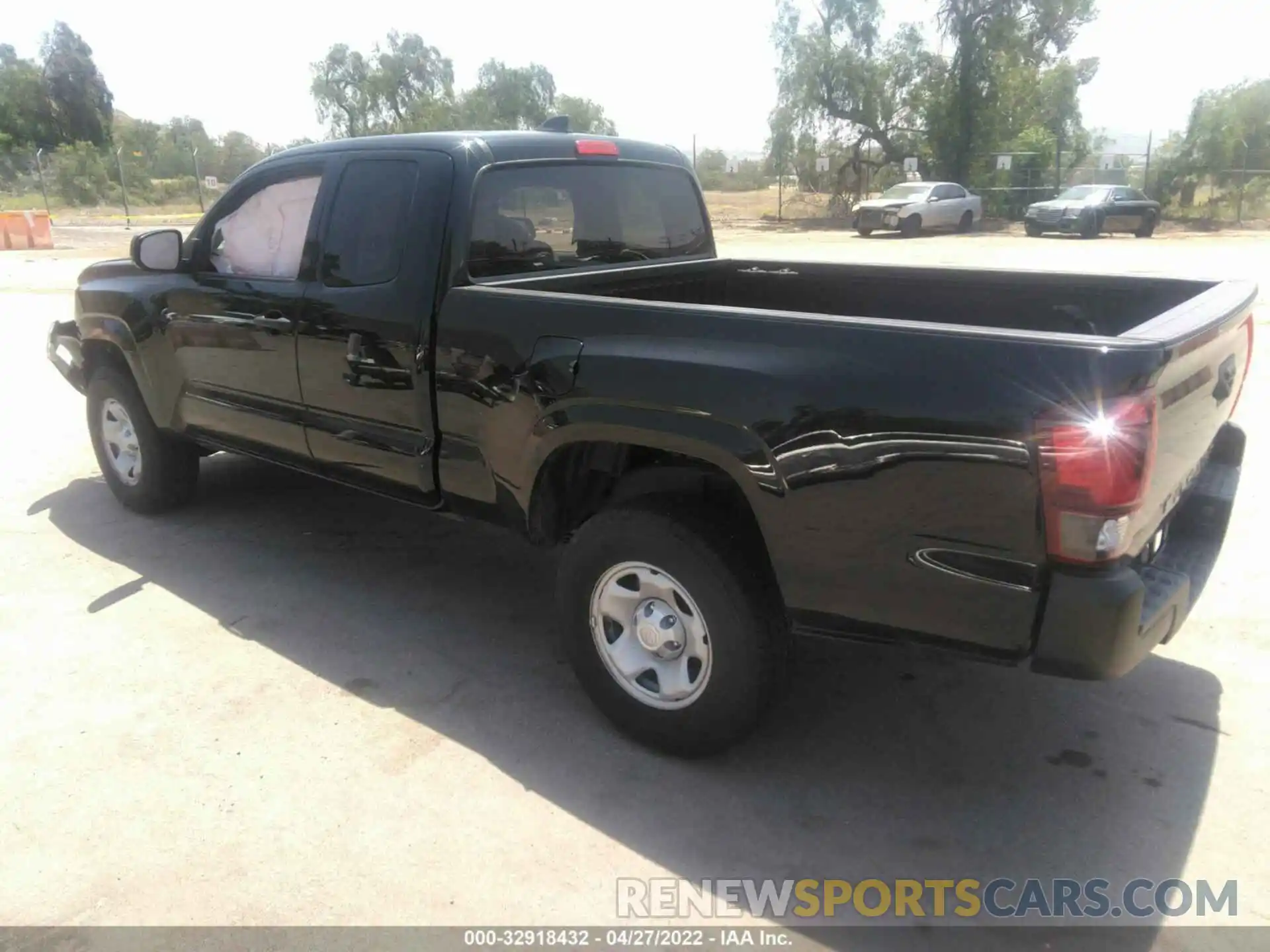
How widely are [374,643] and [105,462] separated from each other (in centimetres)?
259

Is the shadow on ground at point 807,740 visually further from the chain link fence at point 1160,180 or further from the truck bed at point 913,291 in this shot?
the chain link fence at point 1160,180

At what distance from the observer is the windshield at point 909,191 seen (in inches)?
1076

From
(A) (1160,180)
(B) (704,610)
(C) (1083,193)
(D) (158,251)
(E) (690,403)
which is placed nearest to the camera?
(E) (690,403)

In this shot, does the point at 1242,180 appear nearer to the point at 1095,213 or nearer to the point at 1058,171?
the point at 1058,171

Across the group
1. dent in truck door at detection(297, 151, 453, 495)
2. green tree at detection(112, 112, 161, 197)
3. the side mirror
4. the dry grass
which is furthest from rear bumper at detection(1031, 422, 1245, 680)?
green tree at detection(112, 112, 161, 197)

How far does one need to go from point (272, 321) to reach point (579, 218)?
1.37 metres

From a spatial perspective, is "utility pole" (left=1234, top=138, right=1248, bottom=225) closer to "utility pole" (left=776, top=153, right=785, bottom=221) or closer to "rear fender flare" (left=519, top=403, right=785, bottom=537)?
"utility pole" (left=776, top=153, right=785, bottom=221)

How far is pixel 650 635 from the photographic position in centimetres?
315

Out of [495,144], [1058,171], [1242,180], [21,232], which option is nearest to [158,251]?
[495,144]

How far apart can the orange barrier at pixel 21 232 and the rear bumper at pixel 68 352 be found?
22253 millimetres

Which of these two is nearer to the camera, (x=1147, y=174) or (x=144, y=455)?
(x=144, y=455)

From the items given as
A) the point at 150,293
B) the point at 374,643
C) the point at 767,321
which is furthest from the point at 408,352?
the point at 150,293

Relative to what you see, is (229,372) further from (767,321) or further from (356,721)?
(767,321)

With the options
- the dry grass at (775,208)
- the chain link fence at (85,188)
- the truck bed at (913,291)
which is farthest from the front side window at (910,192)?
the chain link fence at (85,188)
